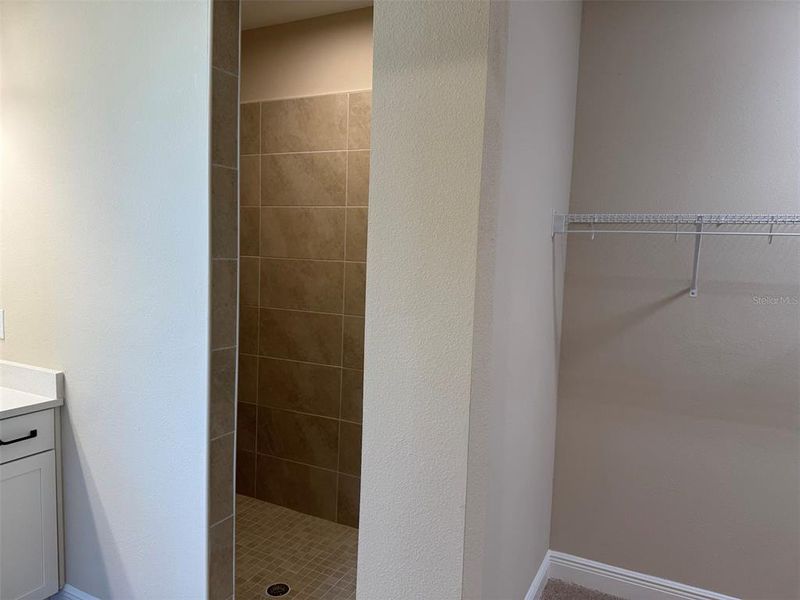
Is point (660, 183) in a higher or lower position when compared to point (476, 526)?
higher

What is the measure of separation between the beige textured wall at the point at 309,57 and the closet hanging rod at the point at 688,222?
124 centimetres

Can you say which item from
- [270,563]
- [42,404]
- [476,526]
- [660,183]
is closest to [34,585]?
[42,404]

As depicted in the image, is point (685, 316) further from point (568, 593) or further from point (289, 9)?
point (289, 9)

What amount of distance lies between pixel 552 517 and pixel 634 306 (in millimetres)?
1000

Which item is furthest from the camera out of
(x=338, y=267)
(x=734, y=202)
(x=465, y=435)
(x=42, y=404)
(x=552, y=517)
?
(x=338, y=267)

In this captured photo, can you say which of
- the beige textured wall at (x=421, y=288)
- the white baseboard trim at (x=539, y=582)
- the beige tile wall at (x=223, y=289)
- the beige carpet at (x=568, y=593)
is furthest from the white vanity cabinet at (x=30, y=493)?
the beige carpet at (x=568, y=593)

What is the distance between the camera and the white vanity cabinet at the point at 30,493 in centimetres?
179

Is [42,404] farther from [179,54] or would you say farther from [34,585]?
[179,54]

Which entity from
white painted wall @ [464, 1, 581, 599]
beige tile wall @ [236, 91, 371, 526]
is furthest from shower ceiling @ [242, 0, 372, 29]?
white painted wall @ [464, 1, 581, 599]

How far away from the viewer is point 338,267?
9.14ft

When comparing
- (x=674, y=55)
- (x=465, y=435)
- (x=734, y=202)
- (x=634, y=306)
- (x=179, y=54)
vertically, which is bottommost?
(x=465, y=435)

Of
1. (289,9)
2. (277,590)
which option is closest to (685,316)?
(277,590)

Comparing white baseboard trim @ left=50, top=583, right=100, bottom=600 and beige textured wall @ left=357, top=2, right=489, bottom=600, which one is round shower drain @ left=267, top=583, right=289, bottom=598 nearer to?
white baseboard trim @ left=50, top=583, right=100, bottom=600

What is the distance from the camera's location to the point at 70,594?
1997 millimetres
